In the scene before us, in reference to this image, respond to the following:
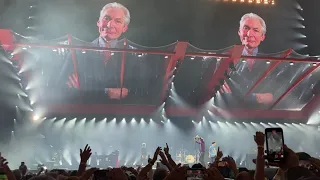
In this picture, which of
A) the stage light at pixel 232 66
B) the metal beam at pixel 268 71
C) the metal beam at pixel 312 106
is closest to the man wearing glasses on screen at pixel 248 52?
the metal beam at pixel 268 71

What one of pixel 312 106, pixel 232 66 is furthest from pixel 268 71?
pixel 312 106

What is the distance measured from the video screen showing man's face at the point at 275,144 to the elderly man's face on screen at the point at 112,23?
12498 millimetres

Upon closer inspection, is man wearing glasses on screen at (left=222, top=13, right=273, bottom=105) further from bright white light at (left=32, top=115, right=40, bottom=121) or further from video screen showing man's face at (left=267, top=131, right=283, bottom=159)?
video screen showing man's face at (left=267, top=131, right=283, bottom=159)

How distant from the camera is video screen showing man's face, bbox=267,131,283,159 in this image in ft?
6.84

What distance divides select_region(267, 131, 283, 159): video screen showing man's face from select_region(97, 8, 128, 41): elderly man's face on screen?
12498 millimetres

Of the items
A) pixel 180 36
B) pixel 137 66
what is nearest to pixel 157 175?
pixel 137 66

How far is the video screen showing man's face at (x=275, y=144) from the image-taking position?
2084 millimetres

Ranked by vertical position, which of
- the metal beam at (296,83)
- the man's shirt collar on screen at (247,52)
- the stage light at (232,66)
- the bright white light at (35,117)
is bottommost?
the bright white light at (35,117)

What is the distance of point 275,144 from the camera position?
83.4 inches

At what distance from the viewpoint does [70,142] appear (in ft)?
51.4

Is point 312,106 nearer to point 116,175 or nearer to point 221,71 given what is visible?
point 221,71

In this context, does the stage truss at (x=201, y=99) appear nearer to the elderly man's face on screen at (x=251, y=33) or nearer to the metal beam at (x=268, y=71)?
the metal beam at (x=268, y=71)

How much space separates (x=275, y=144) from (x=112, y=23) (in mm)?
12933

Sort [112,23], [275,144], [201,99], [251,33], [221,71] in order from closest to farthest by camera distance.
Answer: [275,144], [112,23], [221,71], [251,33], [201,99]
